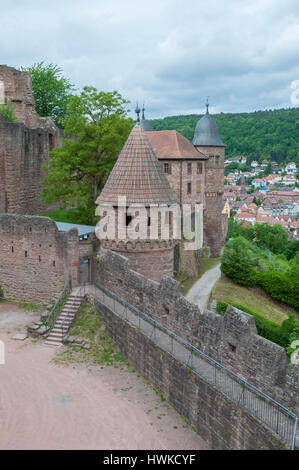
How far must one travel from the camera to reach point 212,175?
39.7 meters

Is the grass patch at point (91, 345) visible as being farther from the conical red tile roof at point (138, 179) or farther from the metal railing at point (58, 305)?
the conical red tile roof at point (138, 179)

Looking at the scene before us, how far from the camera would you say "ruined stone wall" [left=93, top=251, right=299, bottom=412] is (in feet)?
41.3

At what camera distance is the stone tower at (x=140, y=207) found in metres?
20.6

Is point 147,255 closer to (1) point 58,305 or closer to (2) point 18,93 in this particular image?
(1) point 58,305

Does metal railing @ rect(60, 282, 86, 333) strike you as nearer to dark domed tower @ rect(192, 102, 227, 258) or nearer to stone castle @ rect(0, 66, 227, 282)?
stone castle @ rect(0, 66, 227, 282)

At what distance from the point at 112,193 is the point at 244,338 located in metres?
9.73

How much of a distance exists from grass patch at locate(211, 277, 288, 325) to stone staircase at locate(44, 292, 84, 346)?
785 cm

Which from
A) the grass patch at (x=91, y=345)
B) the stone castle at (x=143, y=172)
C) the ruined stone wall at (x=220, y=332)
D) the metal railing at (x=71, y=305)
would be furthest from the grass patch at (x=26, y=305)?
the ruined stone wall at (x=220, y=332)

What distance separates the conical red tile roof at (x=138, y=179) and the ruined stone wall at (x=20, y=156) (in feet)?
31.4

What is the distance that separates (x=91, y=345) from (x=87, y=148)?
12302 millimetres

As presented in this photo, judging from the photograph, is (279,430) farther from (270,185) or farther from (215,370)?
(270,185)

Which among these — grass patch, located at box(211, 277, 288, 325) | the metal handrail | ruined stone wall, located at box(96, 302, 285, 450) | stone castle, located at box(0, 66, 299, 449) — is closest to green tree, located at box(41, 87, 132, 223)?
stone castle, located at box(0, 66, 299, 449)

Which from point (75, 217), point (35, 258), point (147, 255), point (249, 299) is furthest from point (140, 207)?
point (249, 299)
